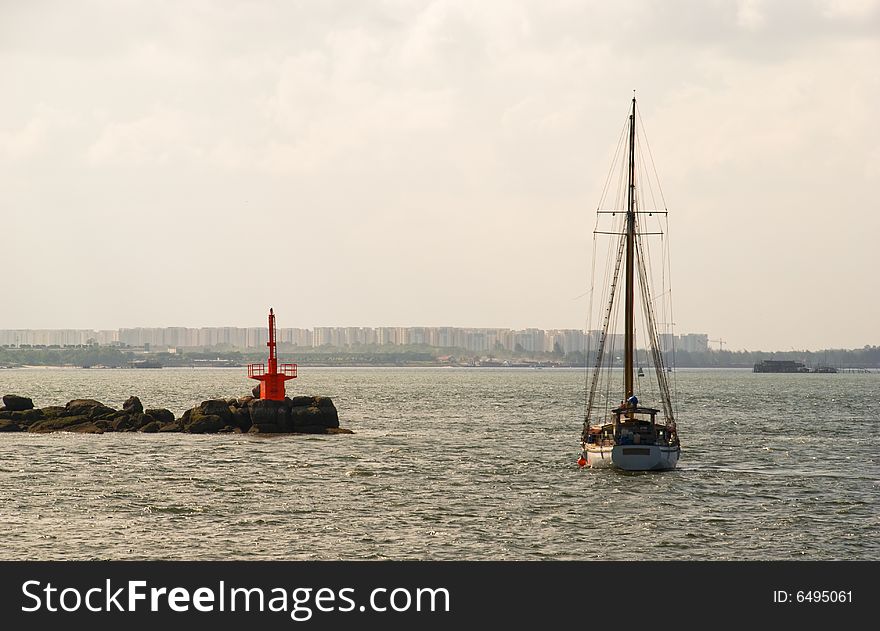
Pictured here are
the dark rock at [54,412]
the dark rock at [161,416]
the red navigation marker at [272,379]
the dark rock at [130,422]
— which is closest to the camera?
the red navigation marker at [272,379]

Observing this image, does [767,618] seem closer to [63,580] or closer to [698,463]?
[63,580]

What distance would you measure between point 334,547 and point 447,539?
141 inches

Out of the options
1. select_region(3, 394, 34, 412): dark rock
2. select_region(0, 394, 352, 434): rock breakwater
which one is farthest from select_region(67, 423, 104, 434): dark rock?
select_region(3, 394, 34, 412): dark rock

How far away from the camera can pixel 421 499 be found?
44.5 m

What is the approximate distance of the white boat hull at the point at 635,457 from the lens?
173 feet

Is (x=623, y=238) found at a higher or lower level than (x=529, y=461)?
higher

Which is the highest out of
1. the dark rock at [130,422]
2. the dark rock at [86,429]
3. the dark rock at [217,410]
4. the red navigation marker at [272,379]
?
the red navigation marker at [272,379]

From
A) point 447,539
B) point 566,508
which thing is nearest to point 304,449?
point 566,508

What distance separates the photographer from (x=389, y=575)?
23531mm

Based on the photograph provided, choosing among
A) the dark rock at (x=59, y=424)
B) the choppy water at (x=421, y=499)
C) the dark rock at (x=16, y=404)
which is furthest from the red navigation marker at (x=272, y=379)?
the dark rock at (x=16, y=404)

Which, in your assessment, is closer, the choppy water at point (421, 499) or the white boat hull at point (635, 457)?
the choppy water at point (421, 499)

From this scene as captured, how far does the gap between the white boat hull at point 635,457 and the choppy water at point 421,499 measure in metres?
0.53

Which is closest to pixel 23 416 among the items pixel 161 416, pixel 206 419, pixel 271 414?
pixel 161 416

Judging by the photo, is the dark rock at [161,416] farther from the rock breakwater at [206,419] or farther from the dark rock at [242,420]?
the dark rock at [242,420]
